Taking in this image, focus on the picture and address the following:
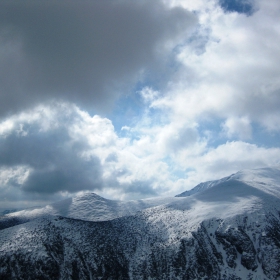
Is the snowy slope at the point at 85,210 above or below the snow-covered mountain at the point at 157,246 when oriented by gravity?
above

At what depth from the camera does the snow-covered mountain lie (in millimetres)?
62344

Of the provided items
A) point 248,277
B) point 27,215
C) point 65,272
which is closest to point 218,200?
point 248,277

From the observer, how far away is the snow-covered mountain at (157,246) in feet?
205

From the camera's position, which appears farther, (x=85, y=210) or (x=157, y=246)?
(x=85, y=210)

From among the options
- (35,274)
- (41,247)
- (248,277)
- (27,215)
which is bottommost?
(248,277)

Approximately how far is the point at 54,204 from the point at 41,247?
241ft

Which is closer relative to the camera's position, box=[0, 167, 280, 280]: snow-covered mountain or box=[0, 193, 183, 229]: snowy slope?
box=[0, 167, 280, 280]: snow-covered mountain

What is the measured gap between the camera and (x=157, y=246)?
73688 mm

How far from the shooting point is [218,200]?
323 ft

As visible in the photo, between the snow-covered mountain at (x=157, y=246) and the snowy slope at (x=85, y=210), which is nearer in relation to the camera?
the snow-covered mountain at (x=157, y=246)

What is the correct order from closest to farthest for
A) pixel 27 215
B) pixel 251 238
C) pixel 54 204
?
pixel 251 238 → pixel 27 215 → pixel 54 204

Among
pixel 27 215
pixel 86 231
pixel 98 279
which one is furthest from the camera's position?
pixel 27 215

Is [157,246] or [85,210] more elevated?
[85,210]

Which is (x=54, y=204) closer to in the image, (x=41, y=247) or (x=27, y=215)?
(x=27, y=215)
